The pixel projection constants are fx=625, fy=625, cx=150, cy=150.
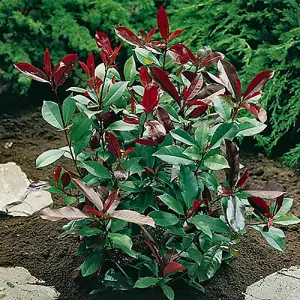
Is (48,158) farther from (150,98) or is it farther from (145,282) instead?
(145,282)

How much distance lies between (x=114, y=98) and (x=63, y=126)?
244 millimetres

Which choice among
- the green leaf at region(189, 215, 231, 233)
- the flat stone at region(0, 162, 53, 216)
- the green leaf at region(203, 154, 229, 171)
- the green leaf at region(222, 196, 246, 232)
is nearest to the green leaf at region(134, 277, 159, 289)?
the green leaf at region(189, 215, 231, 233)

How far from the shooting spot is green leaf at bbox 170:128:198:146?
7.31ft

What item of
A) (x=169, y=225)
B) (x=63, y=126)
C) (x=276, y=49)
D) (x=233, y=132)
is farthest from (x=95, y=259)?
(x=276, y=49)

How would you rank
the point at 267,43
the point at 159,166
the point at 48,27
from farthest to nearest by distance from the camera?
the point at 48,27
the point at 267,43
the point at 159,166

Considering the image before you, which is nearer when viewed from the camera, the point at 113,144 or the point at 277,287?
the point at 113,144

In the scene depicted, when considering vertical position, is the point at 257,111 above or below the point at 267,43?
above

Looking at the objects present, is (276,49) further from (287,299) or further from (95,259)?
(95,259)

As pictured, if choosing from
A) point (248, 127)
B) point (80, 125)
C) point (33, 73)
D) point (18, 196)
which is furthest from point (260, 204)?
point (18, 196)

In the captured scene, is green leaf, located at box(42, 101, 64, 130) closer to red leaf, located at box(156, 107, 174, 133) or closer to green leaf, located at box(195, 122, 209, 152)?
red leaf, located at box(156, 107, 174, 133)

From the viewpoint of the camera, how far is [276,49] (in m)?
3.80

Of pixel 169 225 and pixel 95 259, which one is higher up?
pixel 169 225

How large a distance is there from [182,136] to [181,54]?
0.38 meters

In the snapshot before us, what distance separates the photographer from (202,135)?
7.32 ft
